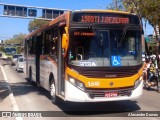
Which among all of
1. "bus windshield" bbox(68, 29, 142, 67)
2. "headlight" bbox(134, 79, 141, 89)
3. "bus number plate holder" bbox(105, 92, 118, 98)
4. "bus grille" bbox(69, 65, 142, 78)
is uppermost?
"bus windshield" bbox(68, 29, 142, 67)

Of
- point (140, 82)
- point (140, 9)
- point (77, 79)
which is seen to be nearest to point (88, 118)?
point (77, 79)

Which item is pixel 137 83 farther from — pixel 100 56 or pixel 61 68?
pixel 61 68

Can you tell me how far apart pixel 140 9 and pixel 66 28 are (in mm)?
13112

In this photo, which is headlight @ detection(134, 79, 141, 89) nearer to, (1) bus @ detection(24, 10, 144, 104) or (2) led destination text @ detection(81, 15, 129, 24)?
(1) bus @ detection(24, 10, 144, 104)

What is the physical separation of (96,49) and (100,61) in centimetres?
38

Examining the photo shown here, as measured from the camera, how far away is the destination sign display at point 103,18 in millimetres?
10570

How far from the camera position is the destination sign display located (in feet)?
34.7

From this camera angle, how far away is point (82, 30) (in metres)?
10.4

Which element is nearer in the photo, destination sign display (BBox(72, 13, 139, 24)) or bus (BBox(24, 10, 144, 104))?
bus (BBox(24, 10, 144, 104))

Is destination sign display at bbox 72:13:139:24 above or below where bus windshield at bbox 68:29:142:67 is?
above

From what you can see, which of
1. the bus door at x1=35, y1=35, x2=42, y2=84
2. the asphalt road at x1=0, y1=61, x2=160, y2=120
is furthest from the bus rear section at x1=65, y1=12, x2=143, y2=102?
the bus door at x1=35, y1=35, x2=42, y2=84

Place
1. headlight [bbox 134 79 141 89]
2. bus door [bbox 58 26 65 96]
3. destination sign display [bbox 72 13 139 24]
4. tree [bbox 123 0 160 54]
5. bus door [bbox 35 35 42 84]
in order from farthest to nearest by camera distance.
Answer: tree [bbox 123 0 160 54] < bus door [bbox 35 35 42 84] < bus door [bbox 58 26 65 96] < headlight [bbox 134 79 141 89] < destination sign display [bbox 72 13 139 24]

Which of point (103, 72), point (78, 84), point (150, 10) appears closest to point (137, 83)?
point (103, 72)

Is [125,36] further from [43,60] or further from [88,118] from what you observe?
[43,60]
